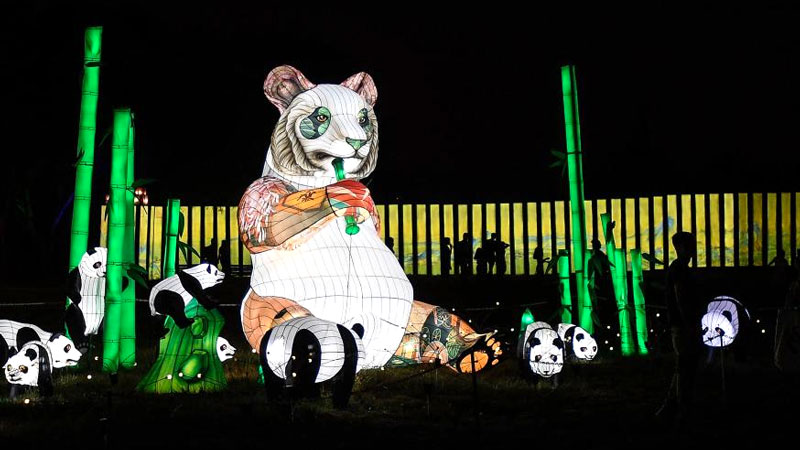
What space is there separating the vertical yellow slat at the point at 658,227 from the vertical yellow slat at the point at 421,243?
4637 mm

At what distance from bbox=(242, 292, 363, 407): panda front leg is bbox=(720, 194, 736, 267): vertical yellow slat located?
15406mm

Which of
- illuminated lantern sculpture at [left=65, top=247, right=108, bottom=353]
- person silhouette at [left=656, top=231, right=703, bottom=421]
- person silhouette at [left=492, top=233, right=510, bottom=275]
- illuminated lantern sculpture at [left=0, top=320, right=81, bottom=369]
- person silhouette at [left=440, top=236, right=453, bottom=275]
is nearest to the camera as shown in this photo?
person silhouette at [left=656, top=231, right=703, bottom=421]

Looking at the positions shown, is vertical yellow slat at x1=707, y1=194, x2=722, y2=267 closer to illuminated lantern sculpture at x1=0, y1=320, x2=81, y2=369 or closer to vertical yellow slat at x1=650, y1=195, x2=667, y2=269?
vertical yellow slat at x1=650, y1=195, x2=667, y2=269

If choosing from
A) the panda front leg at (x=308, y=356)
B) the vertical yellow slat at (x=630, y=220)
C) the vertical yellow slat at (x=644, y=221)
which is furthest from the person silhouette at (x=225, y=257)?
the panda front leg at (x=308, y=356)

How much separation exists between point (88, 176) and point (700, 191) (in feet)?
48.0

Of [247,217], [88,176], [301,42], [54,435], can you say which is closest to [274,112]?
[301,42]

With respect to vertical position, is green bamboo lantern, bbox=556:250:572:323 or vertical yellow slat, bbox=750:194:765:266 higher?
vertical yellow slat, bbox=750:194:765:266

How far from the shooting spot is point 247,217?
28.5 feet

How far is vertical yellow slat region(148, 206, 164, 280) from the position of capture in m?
22.7

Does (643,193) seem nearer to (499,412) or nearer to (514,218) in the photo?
(514,218)

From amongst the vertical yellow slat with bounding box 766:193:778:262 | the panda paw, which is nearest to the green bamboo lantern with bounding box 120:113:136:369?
the panda paw

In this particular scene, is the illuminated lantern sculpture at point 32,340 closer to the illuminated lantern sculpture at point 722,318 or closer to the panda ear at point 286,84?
the panda ear at point 286,84

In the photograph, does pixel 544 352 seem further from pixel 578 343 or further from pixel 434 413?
pixel 434 413

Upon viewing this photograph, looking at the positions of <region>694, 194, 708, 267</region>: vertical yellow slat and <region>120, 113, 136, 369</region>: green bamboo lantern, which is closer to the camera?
<region>120, 113, 136, 369</region>: green bamboo lantern
